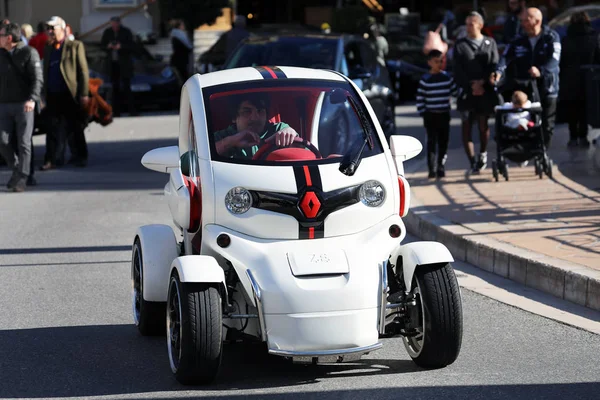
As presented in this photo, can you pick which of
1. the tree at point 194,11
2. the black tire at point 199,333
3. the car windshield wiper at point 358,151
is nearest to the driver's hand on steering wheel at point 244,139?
the car windshield wiper at point 358,151

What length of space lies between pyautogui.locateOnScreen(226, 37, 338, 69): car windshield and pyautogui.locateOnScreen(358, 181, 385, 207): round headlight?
891 centimetres

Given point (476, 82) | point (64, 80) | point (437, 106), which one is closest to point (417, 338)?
point (437, 106)

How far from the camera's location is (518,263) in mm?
9109

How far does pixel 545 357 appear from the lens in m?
7.00

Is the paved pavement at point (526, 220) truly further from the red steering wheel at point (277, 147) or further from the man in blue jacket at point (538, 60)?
the red steering wheel at point (277, 147)

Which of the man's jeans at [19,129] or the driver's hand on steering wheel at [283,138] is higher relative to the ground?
the driver's hand on steering wheel at [283,138]

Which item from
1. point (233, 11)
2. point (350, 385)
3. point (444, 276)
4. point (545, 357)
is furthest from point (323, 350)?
point (233, 11)

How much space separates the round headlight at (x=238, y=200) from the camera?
6656 millimetres

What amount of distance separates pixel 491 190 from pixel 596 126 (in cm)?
201

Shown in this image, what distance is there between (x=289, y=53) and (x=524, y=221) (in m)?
5.97

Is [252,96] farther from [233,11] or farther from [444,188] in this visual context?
[233,11]

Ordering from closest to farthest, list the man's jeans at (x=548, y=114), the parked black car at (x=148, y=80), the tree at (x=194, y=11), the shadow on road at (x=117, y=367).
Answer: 1. the shadow on road at (x=117, y=367)
2. the man's jeans at (x=548, y=114)
3. the parked black car at (x=148, y=80)
4. the tree at (x=194, y=11)

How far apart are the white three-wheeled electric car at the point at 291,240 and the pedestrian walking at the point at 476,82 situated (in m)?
7.02

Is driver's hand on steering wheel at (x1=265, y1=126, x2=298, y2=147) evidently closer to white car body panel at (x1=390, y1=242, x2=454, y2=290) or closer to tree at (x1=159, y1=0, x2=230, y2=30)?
white car body panel at (x1=390, y1=242, x2=454, y2=290)
